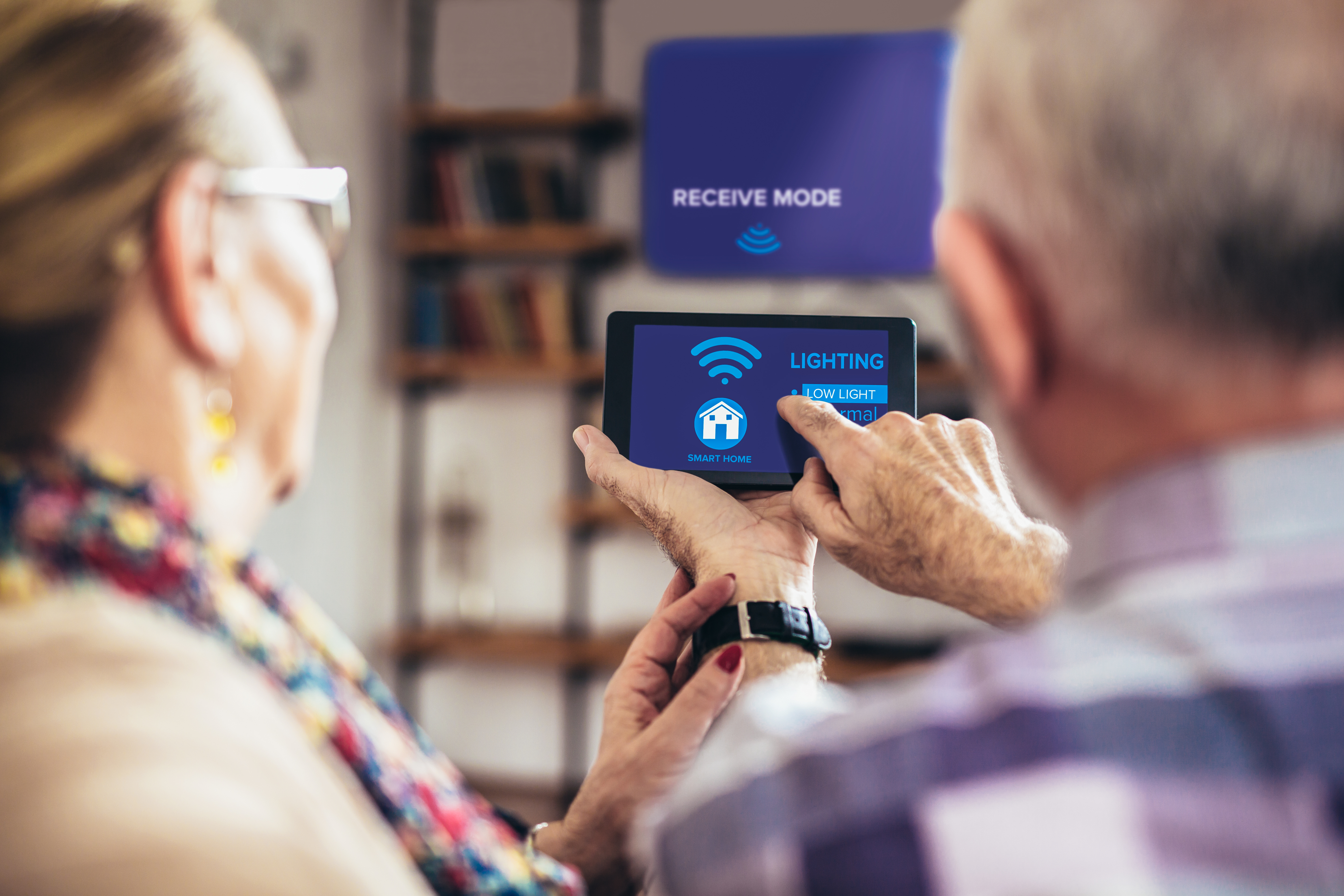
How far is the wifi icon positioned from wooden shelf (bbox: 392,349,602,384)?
1.99 metres

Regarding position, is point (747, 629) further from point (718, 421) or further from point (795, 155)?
point (795, 155)

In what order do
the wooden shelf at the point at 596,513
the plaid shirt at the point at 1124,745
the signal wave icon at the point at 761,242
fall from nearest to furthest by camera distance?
A: the plaid shirt at the point at 1124,745, the signal wave icon at the point at 761,242, the wooden shelf at the point at 596,513

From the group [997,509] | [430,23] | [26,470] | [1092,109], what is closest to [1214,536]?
[1092,109]

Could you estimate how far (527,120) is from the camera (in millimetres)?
2975

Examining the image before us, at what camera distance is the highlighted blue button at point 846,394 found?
35.1 inches

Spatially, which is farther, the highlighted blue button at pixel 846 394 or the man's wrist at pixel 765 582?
the highlighted blue button at pixel 846 394

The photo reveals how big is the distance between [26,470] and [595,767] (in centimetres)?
48

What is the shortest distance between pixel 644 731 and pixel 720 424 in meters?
0.28

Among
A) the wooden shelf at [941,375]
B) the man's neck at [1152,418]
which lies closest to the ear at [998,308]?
the man's neck at [1152,418]

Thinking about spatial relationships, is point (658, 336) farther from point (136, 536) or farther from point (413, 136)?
point (413, 136)

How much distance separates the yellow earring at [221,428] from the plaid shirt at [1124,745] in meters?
0.31

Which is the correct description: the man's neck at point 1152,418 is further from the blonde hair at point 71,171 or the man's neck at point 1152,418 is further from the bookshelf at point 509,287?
the bookshelf at point 509,287

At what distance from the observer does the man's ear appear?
0.49 metres

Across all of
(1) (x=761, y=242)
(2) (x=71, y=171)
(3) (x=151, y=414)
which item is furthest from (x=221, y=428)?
(1) (x=761, y=242)
